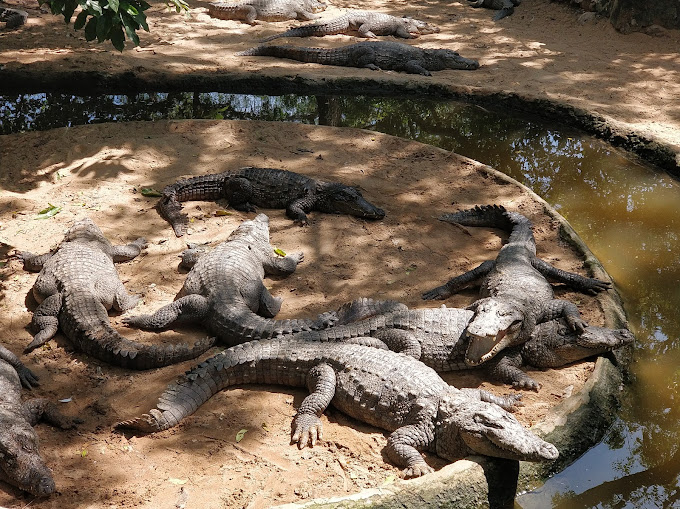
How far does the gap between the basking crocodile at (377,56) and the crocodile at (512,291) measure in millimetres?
5481

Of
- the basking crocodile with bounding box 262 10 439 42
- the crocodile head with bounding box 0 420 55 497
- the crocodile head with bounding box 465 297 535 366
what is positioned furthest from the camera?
the basking crocodile with bounding box 262 10 439 42

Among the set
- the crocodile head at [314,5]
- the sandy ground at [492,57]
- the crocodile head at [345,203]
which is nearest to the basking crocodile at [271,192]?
the crocodile head at [345,203]

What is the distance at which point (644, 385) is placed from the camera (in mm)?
4953

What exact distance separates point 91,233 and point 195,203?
1.37 meters

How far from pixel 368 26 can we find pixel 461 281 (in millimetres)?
9229

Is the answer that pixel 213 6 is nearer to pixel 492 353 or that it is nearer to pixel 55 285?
pixel 55 285

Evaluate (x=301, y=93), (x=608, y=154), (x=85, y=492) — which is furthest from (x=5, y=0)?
(x=85, y=492)

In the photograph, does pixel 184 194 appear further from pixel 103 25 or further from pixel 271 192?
pixel 103 25

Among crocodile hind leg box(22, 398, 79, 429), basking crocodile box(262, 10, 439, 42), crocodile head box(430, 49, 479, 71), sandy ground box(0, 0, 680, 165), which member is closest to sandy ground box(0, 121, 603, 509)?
crocodile hind leg box(22, 398, 79, 429)

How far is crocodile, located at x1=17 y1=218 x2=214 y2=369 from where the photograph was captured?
4891 millimetres

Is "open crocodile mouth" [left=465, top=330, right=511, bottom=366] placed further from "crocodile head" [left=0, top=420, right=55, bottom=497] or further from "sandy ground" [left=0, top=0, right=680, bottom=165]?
"sandy ground" [left=0, top=0, right=680, bottom=165]

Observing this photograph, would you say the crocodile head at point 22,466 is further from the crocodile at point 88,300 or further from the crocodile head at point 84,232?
the crocodile head at point 84,232

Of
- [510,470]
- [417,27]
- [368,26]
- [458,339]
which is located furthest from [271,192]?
[417,27]

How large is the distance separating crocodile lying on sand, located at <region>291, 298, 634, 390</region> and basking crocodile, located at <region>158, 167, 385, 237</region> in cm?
213
